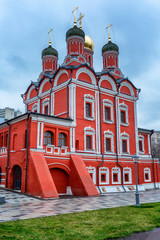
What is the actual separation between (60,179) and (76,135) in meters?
3.57

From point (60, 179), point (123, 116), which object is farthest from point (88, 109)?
point (60, 179)

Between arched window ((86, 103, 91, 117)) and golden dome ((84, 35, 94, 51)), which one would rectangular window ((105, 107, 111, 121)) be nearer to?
arched window ((86, 103, 91, 117))

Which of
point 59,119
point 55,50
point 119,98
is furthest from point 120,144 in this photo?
point 55,50

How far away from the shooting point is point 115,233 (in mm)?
6027

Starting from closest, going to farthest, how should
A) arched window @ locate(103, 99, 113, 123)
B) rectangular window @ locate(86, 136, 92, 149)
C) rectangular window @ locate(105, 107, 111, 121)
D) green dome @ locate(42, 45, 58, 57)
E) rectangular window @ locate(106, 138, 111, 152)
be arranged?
rectangular window @ locate(86, 136, 92, 149), rectangular window @ locate(106, 138, 111, 152), arched window @ locate(103, 99, 113, 123), rectangular window @ locate(105, 107, 111, 121), green dome @ locate(42, 45, 58, 57)

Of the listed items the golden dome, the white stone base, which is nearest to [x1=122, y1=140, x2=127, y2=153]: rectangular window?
the white stone base

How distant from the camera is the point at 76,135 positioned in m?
18.7

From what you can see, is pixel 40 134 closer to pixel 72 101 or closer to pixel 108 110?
pixel 72 101

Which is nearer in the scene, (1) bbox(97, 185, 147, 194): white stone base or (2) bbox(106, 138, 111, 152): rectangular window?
(1) bbox(97, 185, 147, 194): white stone base

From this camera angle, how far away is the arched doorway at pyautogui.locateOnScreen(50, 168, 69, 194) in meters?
16.9

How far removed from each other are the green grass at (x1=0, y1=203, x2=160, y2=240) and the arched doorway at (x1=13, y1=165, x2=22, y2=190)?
9130 mm

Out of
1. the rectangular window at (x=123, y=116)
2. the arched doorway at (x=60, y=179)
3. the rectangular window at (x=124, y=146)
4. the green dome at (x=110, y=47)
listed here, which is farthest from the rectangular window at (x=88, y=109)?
the green dome at (x=110, y=47)

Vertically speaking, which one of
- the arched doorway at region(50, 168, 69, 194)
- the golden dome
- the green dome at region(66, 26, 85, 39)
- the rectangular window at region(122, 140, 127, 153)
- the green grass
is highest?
the golden dome

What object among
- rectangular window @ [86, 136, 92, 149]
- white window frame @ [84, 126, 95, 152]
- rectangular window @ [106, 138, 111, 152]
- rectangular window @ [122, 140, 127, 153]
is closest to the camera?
white window frame @ [84, 126, 95, 152]
